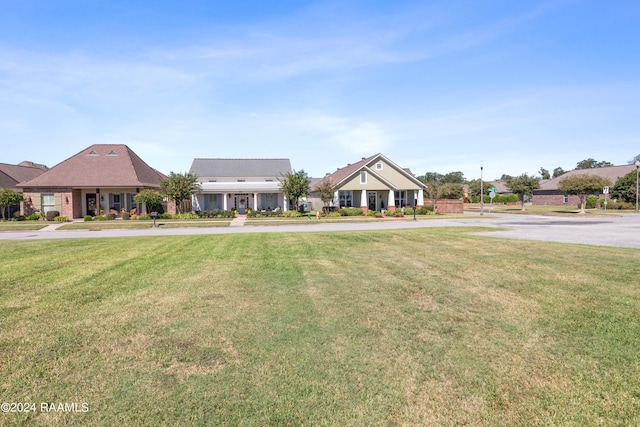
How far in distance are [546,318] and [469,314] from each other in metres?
1.11

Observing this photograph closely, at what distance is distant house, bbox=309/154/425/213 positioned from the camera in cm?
4316

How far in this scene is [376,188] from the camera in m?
43.4

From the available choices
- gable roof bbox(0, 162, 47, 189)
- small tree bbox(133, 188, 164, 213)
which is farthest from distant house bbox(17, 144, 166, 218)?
gable roof bbox(0, 162, 47, 189)

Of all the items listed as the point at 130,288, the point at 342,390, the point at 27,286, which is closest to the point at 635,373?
the point at 342,390

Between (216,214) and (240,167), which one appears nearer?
(216,214)

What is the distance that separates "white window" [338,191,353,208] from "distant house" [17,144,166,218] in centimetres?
2063

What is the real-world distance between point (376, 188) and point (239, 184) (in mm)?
16481

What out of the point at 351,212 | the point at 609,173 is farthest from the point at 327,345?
the point at 609,173

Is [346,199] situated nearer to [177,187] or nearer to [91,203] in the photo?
[177,187]

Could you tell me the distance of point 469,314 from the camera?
5.82 meters

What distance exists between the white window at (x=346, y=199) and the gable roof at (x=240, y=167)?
8965mm

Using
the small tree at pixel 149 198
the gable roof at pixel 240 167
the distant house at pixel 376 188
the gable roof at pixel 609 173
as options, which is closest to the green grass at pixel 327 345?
the small tree at pixel 149 198

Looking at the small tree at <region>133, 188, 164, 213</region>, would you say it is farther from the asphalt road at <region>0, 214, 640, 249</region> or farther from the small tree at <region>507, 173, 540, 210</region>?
the small tree at <region>507, 173, 540, 210</region>

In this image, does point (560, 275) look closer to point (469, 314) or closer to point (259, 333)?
point (469, 314)
